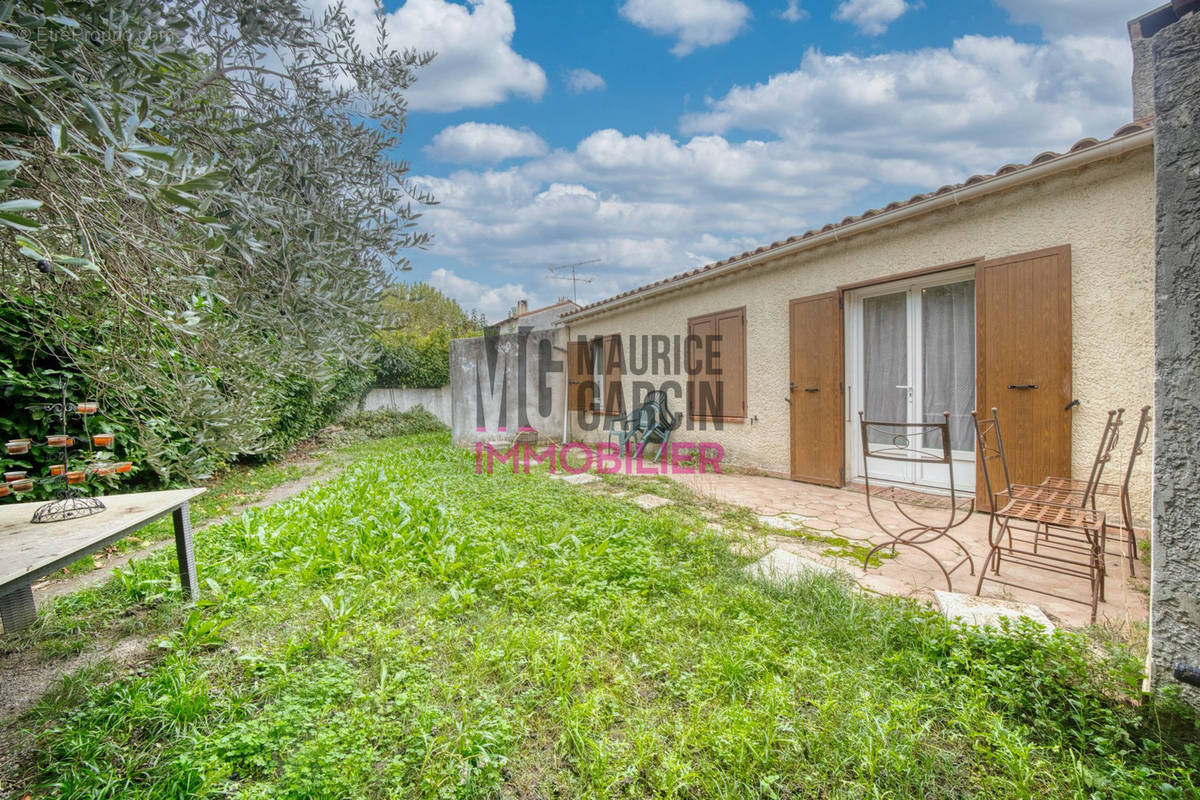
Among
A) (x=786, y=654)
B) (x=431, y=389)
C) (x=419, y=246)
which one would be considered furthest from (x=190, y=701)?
(x=431, y=389)

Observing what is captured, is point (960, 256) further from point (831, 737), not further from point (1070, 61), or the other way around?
point (831, 737)

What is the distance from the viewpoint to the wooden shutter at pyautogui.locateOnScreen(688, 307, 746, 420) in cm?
652

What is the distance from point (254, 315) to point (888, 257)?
17.7 ft

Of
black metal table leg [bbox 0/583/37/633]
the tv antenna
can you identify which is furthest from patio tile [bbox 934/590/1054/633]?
the tv antenna

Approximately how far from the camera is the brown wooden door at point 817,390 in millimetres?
5277

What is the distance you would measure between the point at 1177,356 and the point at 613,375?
7862 mm

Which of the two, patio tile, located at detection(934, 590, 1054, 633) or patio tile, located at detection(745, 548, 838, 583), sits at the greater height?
patio tile, located at detection(934, 590, 1054, 633)

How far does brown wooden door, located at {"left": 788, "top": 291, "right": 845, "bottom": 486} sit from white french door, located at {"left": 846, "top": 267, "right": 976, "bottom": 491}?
181 mm

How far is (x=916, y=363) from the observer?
4.85 m

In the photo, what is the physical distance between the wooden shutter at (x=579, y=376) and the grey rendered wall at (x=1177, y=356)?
28.4ft

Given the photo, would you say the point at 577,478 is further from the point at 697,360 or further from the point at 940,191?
the point at 940,191

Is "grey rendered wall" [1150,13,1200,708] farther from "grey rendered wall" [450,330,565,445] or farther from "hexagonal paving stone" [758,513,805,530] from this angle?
"grey rendered wall" [450,330,565,445]

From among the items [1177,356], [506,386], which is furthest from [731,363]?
[506,386]

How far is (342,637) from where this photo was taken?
2.29 metres
